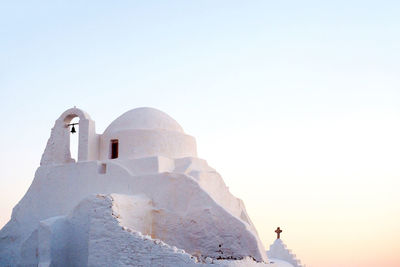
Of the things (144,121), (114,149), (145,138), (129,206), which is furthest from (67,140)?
(129,206)

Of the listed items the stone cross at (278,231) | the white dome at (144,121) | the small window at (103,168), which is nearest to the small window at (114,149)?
the white dome at (144,121)

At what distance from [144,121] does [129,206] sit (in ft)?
15.1

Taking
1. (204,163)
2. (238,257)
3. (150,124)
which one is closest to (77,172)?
(150,124)

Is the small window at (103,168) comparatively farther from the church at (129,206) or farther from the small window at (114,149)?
the small window at (114,149)

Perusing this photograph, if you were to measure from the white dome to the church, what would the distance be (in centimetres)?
4

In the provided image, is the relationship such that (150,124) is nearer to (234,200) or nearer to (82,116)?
(82,116)

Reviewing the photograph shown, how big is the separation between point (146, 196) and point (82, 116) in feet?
15.6

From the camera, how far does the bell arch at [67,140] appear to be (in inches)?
864

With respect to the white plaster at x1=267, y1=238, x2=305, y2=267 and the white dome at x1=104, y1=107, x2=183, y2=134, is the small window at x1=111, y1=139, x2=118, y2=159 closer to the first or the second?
the white dome at x1=104, y1=107, x2=183, y2=134

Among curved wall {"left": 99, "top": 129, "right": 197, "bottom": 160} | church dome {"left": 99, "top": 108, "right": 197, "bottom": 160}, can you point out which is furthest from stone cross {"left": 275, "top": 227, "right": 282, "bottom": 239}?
curved wall {"left": 99, "top": 129, "right": 197, "bottom": 160}

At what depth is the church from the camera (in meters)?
16.8

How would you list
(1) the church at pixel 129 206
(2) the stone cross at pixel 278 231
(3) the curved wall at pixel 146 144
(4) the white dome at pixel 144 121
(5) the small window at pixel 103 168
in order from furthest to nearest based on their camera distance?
(2) the stone cross at pixel 278 231 < (4) the white dome at pixel 144 121 < (3) the curved wall at pixel 146 144 < (5) the small window at pixel 103 168 < (1) the church at pixel 129 206

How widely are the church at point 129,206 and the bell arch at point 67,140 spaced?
0.04 meters

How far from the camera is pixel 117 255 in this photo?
1650 centimetres
